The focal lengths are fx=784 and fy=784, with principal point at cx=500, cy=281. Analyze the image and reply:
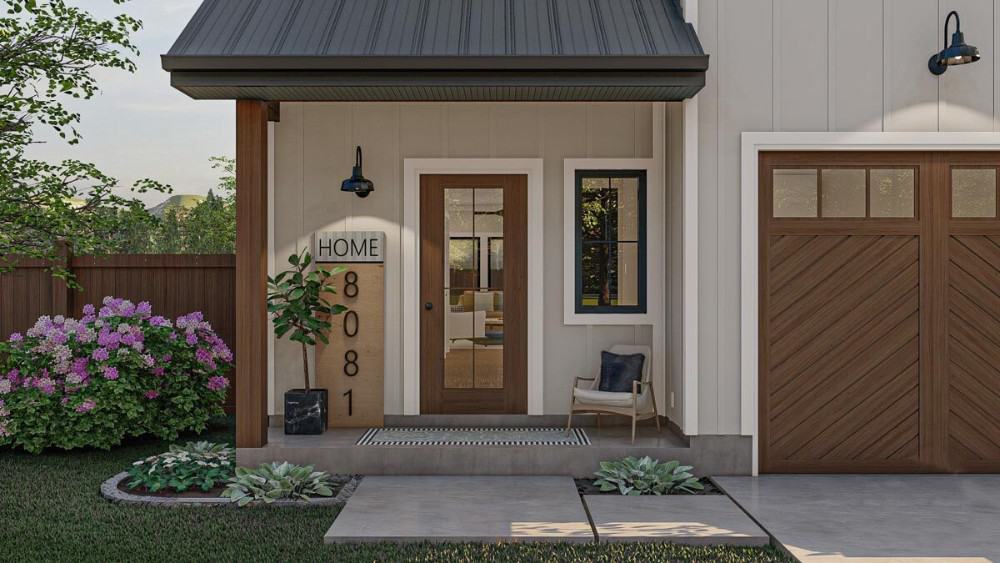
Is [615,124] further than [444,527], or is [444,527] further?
[615,124]

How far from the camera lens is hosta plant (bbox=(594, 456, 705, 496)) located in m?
5.06

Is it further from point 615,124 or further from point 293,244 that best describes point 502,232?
point 293,244

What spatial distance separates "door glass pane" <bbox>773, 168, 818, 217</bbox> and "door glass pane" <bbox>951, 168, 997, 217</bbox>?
0.97 metres

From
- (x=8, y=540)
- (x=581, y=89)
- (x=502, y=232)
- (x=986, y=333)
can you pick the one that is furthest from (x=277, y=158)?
(x=986, y=333)

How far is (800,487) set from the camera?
5.17 m

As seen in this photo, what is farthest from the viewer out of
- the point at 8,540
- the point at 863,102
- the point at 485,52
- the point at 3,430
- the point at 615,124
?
the point at 615,124

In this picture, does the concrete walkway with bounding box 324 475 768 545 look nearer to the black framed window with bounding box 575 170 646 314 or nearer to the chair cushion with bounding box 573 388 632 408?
the chair cushion with bounding box 573 388 632 408

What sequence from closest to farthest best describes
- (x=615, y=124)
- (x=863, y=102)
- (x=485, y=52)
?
(x=485, y=52) → (x=863, y=102) → (x=615, y=124)

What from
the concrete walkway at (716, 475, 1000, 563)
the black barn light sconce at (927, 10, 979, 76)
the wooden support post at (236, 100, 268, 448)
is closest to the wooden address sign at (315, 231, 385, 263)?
the wooden support post at (236, 100, 268, 448)

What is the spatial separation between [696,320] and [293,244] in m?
3.34

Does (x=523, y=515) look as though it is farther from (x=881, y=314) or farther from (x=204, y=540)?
(x=881, y=314)

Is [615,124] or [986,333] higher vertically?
[615,124]

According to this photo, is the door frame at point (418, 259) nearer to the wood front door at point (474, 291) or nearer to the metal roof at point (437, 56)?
the wood front door at point (474, 291)

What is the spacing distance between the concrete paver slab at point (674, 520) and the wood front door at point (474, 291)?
1791 mm
